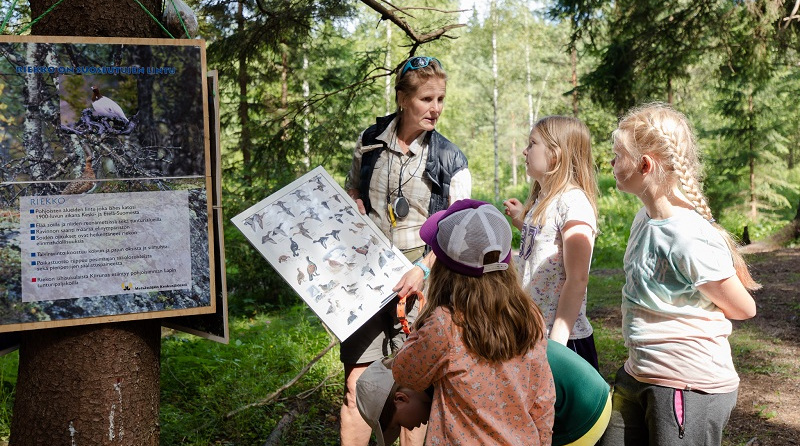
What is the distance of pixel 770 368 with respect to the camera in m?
4.94

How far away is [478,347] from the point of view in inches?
79.0

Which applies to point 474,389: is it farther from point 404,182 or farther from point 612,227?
point 612,227

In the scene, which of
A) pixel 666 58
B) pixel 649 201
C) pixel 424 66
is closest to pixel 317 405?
pixel 424 66

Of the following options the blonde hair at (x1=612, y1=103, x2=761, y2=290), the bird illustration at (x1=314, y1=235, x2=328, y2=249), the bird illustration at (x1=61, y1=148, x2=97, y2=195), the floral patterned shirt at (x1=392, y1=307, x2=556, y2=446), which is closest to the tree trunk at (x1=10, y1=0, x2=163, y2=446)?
the bird illustration at (x1=61, y1=148, x2=97, y2=195)

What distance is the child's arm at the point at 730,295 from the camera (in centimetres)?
217

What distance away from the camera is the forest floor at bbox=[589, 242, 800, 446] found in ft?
12.7

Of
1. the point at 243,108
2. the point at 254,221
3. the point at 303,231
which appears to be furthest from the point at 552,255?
the point at 243,108

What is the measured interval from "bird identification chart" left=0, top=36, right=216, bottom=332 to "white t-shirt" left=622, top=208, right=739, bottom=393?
154 cm

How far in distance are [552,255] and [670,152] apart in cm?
60

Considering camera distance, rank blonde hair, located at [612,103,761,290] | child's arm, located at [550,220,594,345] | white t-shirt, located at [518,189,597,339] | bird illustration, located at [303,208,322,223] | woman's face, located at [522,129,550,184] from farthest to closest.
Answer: bird illustration, located at [303,208,322,223] < woman's face, located at [522,129,550,184] < white t-shirt, located at [518,189,597,339] < child's arm, located at [550,220,594,345] < blonde hair, located at [612,103,761,290]

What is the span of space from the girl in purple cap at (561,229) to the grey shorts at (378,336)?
1.90ft

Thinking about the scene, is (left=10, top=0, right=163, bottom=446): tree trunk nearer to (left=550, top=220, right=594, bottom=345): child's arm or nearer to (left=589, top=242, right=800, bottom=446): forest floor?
(left=550, top=220, right=594, bottom=345): child's arm

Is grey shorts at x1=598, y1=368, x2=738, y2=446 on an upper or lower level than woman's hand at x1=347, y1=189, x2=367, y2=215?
lower

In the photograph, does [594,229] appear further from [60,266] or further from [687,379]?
→ [60,266]
